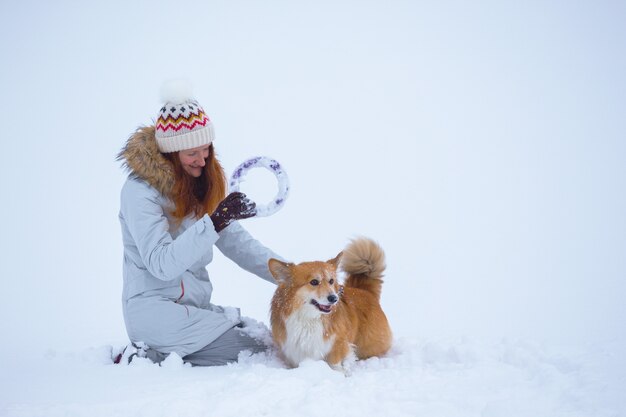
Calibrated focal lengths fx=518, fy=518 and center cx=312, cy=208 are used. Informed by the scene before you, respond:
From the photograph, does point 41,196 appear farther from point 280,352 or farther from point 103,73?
point 103,73

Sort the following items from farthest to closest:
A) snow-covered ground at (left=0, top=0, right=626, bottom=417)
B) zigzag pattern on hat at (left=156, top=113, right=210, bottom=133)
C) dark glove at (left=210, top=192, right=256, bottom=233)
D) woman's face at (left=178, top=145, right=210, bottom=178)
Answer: woman's face at (left=178, top=145, right=210, bottom=178)
zigzag pattern on hat at (left=156, top=113, right=210, bottom=133)
dark glove at (left=210, top=192, right=256, bottom=233)
snow-covered ground at (left=0, top=0, right=626, bottom=417)

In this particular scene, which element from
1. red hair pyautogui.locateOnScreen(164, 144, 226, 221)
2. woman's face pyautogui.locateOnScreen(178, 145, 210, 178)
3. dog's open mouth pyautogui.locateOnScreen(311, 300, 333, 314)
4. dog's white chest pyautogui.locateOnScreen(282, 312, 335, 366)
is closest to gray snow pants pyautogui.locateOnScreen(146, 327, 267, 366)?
Answer: dog's white chest pyautogui.locateOnScreen(282, 312, 335, 366)

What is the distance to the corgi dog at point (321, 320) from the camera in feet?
11.4

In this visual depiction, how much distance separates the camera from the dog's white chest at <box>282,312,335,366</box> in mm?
3467

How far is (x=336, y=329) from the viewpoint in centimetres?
353

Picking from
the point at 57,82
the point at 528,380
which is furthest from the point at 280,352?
the point at 57,82

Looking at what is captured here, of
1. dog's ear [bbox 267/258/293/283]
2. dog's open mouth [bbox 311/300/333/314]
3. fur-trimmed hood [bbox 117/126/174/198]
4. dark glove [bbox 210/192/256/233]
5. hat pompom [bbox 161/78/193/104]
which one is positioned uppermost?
hat pompom [bbox 161/78/193/104]

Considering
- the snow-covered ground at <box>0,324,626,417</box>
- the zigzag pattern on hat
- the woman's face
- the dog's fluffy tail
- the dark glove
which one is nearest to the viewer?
the snow-covered ground at <box>0,324,626,417</box>

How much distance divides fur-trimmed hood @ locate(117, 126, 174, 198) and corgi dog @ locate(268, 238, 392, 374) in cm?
90

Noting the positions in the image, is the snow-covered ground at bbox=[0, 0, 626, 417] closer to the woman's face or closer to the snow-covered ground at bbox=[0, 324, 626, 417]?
the snow-covered ground at bbox=[0, 324, 626, 417]

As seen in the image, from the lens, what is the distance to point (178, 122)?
342 centimetres

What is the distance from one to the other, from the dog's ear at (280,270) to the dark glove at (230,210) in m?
0.49

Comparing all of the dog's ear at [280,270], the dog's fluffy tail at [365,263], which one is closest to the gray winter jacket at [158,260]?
the dog's ear at [280,270]

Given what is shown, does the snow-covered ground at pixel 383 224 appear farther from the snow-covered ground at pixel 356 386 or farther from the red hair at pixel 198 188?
the red hair at pixel 198 188
